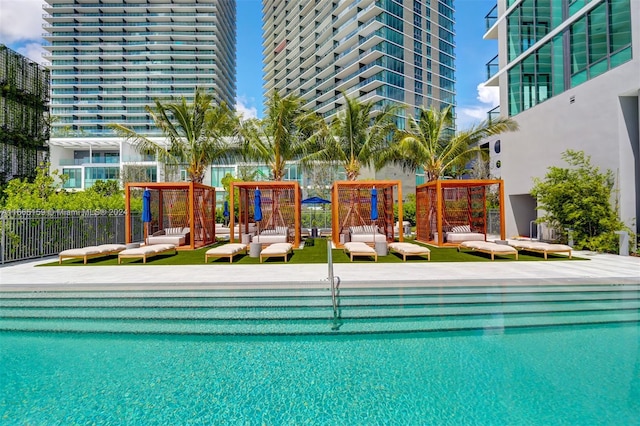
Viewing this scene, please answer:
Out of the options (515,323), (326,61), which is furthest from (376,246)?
(326,61)

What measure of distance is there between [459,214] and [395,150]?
14.1 ft

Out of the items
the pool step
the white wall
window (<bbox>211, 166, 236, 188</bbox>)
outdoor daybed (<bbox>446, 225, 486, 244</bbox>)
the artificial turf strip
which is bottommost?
the pool step

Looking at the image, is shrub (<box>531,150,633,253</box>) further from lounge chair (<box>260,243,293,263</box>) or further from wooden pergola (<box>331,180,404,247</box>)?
lounge chair (<box>260,243,293,263</box>)

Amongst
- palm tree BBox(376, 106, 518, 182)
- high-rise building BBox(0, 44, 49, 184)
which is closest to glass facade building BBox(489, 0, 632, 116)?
palm tree BBox(376, 106, 518, 182)

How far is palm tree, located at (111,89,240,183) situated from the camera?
621 inches

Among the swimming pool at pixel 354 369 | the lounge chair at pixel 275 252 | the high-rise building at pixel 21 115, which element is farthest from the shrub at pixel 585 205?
the high-rise building at pixel 21 115

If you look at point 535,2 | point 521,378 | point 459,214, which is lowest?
point 521,378

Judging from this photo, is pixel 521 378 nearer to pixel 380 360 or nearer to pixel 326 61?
pixel 380 360

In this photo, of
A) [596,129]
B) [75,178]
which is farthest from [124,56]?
[596,129]

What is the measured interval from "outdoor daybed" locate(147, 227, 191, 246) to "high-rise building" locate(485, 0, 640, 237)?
14.7m

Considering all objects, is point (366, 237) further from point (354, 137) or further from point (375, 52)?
point (375, 52)

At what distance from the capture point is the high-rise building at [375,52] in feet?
169

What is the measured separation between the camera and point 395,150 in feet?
57.0

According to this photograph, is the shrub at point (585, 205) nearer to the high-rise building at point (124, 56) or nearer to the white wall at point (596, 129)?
the white wall at point (596, 129)
